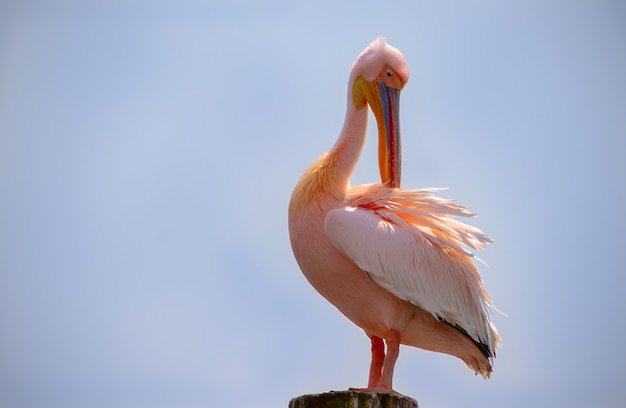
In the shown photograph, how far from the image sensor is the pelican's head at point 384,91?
7637 mm

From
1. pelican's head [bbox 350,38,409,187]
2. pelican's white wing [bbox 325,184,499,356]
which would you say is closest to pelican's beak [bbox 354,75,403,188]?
pelican's head [bbox 350,38,409,187]

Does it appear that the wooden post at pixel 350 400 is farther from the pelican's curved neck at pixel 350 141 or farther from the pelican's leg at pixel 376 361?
the pelican's curved neck at pixel 350 141

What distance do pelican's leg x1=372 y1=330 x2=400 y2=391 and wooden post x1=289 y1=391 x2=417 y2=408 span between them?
3.85 ft

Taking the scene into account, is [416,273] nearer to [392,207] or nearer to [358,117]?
[392,207]

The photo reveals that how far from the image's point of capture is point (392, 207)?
7363 mm

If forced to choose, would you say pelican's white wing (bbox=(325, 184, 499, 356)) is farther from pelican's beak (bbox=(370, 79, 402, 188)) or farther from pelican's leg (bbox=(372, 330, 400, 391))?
pelican's leg (bbox=(372, 330, 400, 391))

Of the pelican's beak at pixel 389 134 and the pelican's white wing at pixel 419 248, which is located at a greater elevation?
the pelican's beak at pixel 389 134

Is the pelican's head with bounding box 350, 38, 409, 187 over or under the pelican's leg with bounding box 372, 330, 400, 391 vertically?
over

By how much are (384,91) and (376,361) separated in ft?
7.07

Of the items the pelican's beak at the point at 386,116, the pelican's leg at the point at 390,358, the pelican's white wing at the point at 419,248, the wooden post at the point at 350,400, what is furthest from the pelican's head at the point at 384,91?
the wooden post at the point at 350,400

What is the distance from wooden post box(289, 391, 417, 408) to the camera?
5.52 metres

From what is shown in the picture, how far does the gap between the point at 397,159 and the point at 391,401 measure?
8.23ft

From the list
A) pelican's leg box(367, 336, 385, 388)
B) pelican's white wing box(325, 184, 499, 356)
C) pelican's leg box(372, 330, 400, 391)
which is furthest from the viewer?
pelican's leg box(367, 336, 385, 388)

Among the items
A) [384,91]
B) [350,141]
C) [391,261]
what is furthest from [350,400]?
[384,91]
